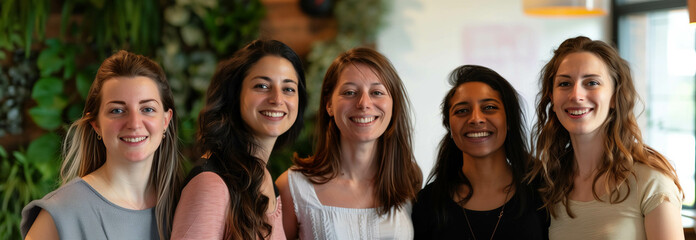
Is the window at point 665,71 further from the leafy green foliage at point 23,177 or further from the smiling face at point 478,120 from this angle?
the leafy green foliage at point 23,177

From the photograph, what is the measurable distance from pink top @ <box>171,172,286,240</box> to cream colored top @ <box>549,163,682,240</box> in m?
1.15

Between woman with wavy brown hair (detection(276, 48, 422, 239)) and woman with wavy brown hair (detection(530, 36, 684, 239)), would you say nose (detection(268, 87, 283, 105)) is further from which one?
woman with wavy brown hair (detection(530, 36, 684, 239))

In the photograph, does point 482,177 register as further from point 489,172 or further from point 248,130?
point 248,130

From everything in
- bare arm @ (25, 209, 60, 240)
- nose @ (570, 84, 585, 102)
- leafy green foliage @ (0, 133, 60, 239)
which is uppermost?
nose @ (570, 84, 585, 102)

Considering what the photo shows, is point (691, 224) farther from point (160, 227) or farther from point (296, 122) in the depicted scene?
point (160, 227)

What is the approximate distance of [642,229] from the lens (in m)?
2.07

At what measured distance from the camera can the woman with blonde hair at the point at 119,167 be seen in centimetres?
187

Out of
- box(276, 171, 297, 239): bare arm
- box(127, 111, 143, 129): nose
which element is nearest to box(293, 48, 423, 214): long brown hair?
box(276, 171, 297, 239): bare arm

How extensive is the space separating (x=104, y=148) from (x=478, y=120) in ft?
4.27

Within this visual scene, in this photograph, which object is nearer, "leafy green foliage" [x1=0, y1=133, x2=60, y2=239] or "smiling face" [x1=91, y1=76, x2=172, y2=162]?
"smiling face" [x1=91, y1=76, x2=172, y2=162]

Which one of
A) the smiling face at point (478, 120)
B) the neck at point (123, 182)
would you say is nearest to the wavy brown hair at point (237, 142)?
the neck at point (123, 182)

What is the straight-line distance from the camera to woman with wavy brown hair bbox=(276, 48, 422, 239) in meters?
2.37

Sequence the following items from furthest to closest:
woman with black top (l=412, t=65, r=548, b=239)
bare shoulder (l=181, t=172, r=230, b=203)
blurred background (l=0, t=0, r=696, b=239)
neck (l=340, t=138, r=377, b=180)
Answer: blurred background (l=0, t=0, r=696, b=239) < neck (l=340, t=138, r=377, b=180) < woman with black top (l=412, t=65, r=548, b=239) < bare shoulder (l=181, t=172, r=230, b=203)

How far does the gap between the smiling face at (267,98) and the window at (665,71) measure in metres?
3.94
